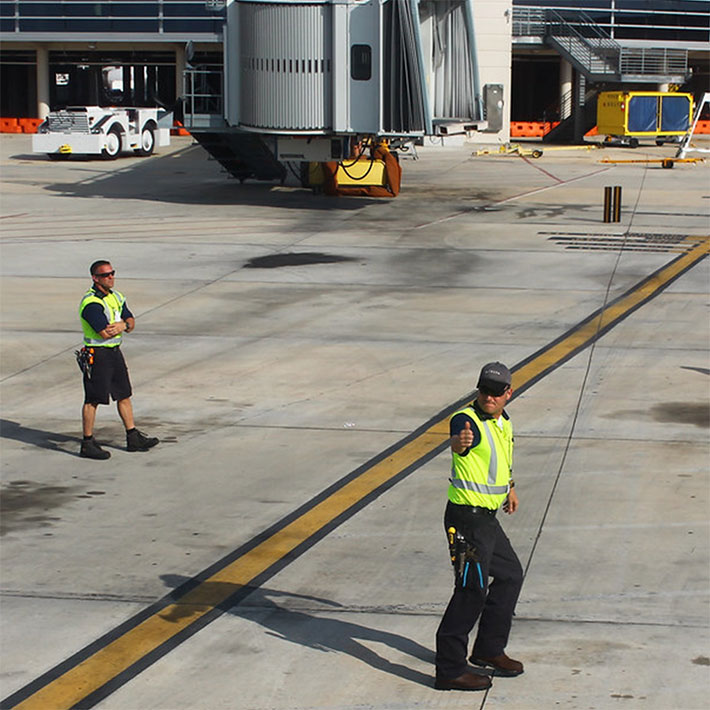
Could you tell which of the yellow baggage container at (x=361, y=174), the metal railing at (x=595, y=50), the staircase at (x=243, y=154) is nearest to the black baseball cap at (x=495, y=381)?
the staircase at (x=243, y=154)

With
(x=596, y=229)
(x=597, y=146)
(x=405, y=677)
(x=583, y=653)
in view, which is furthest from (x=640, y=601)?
(x=597, y=146)

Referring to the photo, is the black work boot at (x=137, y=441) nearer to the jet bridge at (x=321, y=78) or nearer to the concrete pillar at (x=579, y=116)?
the jet bridge at (x=321, y=78)

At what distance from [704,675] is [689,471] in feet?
14.2

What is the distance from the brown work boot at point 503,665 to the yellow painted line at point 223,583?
1.98m

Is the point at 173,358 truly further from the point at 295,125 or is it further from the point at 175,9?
the point at 175,9

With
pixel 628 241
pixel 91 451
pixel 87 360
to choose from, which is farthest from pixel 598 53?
pixel 91 451

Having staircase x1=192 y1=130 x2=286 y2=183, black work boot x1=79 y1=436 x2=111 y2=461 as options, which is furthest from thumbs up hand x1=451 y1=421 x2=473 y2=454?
staircase x1=192 y1=130 x2=286 y2=183

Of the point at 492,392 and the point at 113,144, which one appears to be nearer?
the point at 492,392

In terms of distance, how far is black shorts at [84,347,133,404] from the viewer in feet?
40.8

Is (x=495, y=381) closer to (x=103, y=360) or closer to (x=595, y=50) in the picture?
(x=103, y=360)

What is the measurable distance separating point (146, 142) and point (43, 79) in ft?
56.5

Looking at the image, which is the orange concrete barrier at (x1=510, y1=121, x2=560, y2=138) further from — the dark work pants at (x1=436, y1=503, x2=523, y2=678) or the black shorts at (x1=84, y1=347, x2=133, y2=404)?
the dark work pants at (x1=436, y1=503, x2=523, y2=678)

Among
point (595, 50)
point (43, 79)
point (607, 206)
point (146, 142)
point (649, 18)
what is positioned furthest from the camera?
point (649, 18)

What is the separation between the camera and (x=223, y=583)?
912cm
